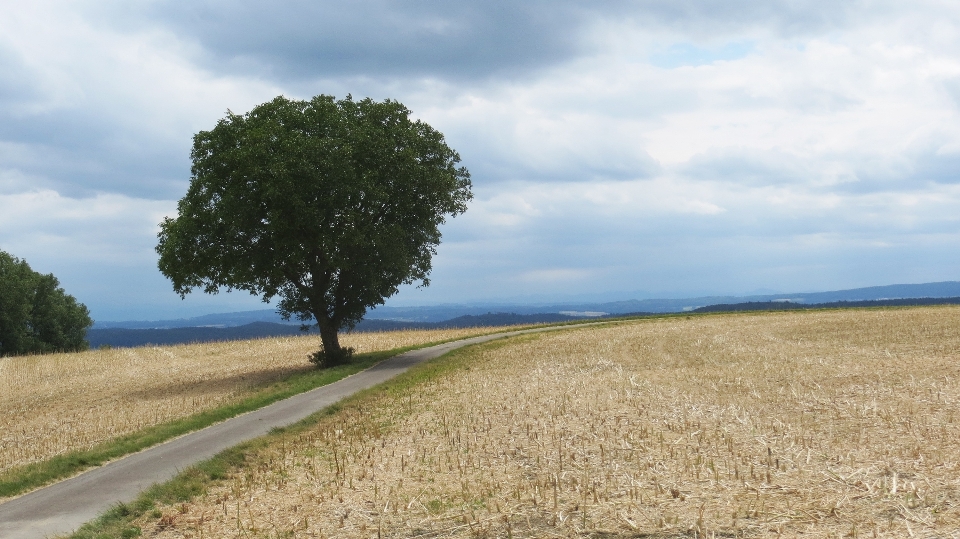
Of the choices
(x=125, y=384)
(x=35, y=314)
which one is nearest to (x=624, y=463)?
(x=125, y=384)

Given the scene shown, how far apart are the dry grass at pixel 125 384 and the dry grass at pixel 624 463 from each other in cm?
827

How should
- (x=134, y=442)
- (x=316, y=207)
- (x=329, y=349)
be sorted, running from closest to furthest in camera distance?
1. (x=134, y=442)
2. (x=316, y=207)
3. (x=329, y=349)

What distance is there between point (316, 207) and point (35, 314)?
238 ft

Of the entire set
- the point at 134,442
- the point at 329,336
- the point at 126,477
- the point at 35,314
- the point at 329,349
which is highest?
the point at 35,314

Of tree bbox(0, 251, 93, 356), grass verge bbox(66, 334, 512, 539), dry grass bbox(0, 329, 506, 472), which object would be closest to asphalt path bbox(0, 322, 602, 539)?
grass verge bbox(66, 334, 512, 539)

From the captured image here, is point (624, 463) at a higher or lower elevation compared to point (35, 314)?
lower

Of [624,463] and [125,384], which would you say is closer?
[624,463]

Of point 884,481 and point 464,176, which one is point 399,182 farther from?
point 884,481

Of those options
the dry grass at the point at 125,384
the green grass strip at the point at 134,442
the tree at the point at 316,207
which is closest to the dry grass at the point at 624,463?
the green grass strip at the point at 134,442

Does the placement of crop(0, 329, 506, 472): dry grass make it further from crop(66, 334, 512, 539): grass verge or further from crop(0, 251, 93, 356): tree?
crop(0, 251, 93, 356): tree

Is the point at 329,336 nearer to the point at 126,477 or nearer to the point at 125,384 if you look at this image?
the point at 125,384

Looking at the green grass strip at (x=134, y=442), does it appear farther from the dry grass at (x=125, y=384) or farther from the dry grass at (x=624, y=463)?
the dry grass at (x=624, y=463)

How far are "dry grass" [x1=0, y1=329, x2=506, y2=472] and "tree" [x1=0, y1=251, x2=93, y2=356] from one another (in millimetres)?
23159

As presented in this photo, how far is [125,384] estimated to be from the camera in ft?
141
